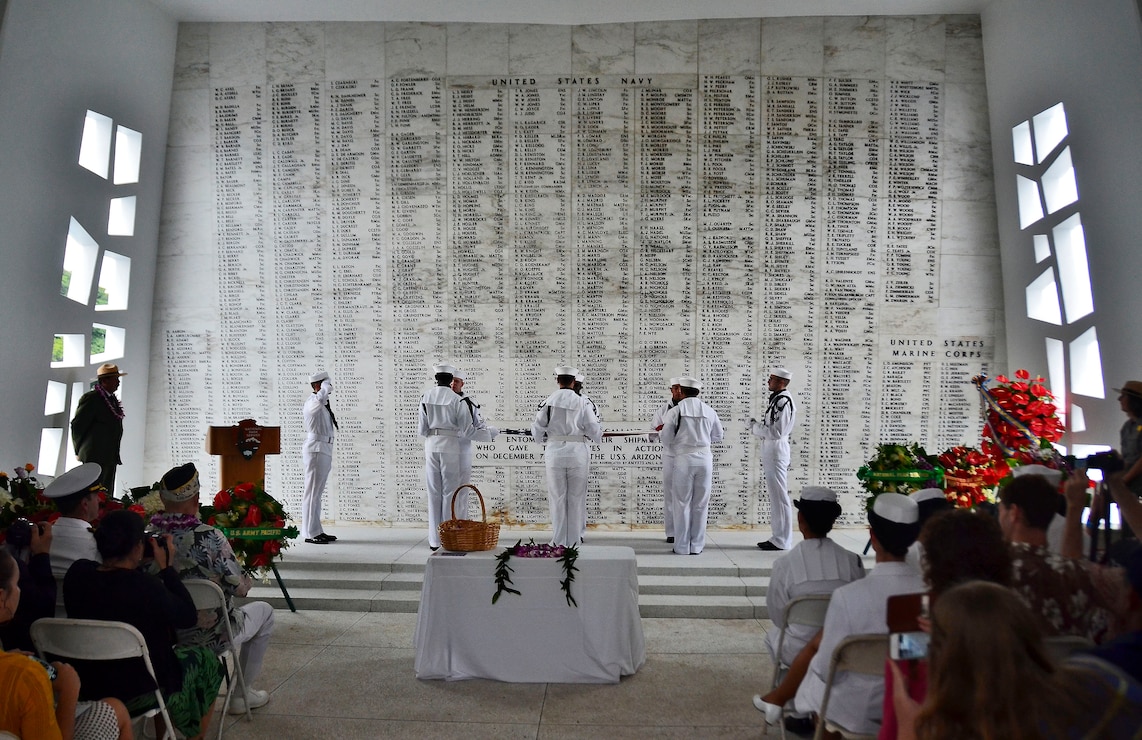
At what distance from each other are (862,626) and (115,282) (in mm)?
9550

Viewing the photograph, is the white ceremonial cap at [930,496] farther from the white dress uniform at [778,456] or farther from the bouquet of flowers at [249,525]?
the bouquet of flowers at [249,525]

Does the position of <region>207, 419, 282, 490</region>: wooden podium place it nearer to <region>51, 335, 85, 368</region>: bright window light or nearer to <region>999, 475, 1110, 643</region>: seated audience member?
<region>51, 335, 85, 368</region>: bright window light

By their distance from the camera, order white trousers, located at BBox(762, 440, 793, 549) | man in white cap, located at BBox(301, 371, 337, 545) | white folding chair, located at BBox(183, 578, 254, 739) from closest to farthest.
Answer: white folding chair, located at BBox(183, 578, 254, 739)
white trousers, located at BBox(762, 440, 793, 549)
man in white cap, located at BBox(301, 371, 337, 545)

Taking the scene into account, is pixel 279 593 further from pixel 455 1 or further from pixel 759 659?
pixel 455 1

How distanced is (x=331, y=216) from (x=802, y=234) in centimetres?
602

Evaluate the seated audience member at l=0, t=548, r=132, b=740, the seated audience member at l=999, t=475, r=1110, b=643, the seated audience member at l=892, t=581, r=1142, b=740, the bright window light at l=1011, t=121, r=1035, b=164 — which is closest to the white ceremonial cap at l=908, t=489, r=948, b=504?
the seated audience member at l=999, t=475, r=1110, b=643

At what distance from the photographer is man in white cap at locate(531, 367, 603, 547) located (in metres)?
8.29

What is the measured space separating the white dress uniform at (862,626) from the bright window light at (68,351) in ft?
28.4

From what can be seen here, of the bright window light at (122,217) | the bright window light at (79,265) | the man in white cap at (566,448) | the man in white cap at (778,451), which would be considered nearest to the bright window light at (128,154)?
A: the bright window light at (122,217)

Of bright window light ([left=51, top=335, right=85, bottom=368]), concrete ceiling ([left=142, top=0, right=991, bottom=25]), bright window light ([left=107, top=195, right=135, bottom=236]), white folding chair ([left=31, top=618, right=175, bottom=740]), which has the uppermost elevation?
concrete ceiling ([left=142, top=0, right=991, bottom=25])

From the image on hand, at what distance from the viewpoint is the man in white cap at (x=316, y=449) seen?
8.84m

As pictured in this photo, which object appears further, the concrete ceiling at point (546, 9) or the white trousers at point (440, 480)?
the concrete ceiling at point (546, 9)

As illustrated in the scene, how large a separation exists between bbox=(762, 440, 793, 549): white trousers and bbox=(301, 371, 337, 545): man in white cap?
5013 millimetres

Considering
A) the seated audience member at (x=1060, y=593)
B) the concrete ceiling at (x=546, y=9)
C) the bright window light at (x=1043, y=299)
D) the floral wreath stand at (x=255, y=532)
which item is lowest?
the floral wreath stand at (x=255, y=532)
